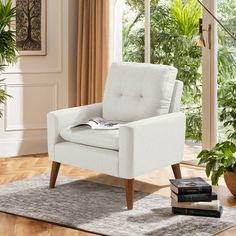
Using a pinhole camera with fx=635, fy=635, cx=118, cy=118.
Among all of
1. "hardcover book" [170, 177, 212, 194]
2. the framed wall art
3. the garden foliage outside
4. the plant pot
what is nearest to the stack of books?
"hardcover book" [170, 177, 212, 194]

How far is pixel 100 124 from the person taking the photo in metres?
4.86

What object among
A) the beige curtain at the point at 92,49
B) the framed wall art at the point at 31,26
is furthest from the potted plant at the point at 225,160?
the framed wall art at the point at 31,26

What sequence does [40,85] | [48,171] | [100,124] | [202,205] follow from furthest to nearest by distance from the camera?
[40,85] → [48,171] → [100,124] → [202,205]

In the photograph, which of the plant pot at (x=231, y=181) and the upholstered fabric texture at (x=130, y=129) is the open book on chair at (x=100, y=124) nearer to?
the upholstered fabric texture at (x=130, y=129)

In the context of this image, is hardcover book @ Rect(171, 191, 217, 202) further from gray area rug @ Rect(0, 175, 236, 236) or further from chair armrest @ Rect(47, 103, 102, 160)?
chair armrest @ Rect(47, 103, 102, 160)

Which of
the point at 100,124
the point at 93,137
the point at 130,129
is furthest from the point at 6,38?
the point at 130,129

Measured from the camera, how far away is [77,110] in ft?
16.6

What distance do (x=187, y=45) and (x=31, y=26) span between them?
1.55 metres

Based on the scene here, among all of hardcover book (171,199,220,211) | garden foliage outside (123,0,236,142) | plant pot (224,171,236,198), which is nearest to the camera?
hardcover book (171,199,220,211)

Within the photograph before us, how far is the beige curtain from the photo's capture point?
6.26 meters

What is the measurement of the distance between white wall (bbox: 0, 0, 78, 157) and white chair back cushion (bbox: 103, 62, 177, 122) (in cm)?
136

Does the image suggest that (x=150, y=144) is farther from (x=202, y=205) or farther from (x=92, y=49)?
(x=92, y=49)

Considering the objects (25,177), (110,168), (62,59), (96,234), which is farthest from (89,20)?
(96,234)

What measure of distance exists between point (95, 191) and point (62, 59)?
6.44ft
